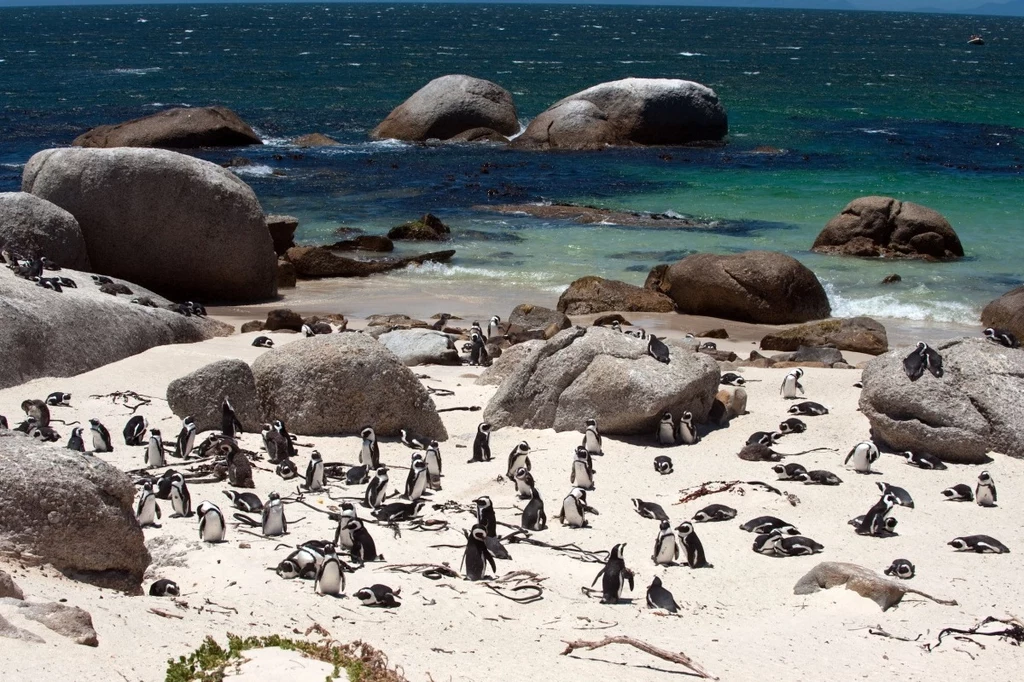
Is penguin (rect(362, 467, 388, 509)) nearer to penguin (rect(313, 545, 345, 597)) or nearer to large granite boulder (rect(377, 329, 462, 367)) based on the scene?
penguin (rect(313, 545, 345, 597))

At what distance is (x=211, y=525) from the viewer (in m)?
8.33

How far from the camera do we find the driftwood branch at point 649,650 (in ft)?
22.2

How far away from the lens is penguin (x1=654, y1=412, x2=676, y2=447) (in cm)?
1149

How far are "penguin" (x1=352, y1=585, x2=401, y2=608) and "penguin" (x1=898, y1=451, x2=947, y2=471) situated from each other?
5.58 meters

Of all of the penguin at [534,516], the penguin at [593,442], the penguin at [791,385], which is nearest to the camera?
the penguin at [534,516]

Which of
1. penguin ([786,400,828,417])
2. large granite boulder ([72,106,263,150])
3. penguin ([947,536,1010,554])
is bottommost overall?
large granite boulder ([72,106,263,150])

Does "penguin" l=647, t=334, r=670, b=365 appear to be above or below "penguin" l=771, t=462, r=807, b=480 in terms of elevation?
above

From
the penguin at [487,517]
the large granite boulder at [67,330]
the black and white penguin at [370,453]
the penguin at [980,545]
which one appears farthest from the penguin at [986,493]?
the large granite boulder at [67,330]

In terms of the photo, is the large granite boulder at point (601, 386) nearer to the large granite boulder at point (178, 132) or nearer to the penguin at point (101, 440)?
the penguin at point (101, 440)

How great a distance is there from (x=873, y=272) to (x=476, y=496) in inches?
556

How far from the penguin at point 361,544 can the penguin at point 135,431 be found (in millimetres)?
2971

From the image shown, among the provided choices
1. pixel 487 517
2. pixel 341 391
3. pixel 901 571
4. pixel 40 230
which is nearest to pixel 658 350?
pixel 341 391

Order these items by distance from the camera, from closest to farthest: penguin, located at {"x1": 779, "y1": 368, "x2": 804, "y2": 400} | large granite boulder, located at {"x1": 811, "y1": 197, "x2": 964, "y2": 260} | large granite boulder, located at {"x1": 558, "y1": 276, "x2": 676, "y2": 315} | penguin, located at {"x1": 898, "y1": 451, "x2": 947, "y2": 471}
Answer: penguin, located at {"x1": 898, "y1": 451, "x2": 947, "y2": 471}, penguin, located at {"x1": 779, "y1": 368, "x2": 804, "y2": 400}, large granite boulder, located at {"x1": 558, "y1": 276, "x2": 676, "y2": 315}, large granite boulder, located at {"x1": 811, "y1": 197, "x2": 964, "y2": 260}

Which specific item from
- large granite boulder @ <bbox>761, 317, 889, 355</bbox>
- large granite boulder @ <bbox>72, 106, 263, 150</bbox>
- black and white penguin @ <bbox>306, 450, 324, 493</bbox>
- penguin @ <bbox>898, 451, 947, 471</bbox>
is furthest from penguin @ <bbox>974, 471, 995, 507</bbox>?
large granite boulder @ <bbox>72, 106, 263, 150</bbox>
